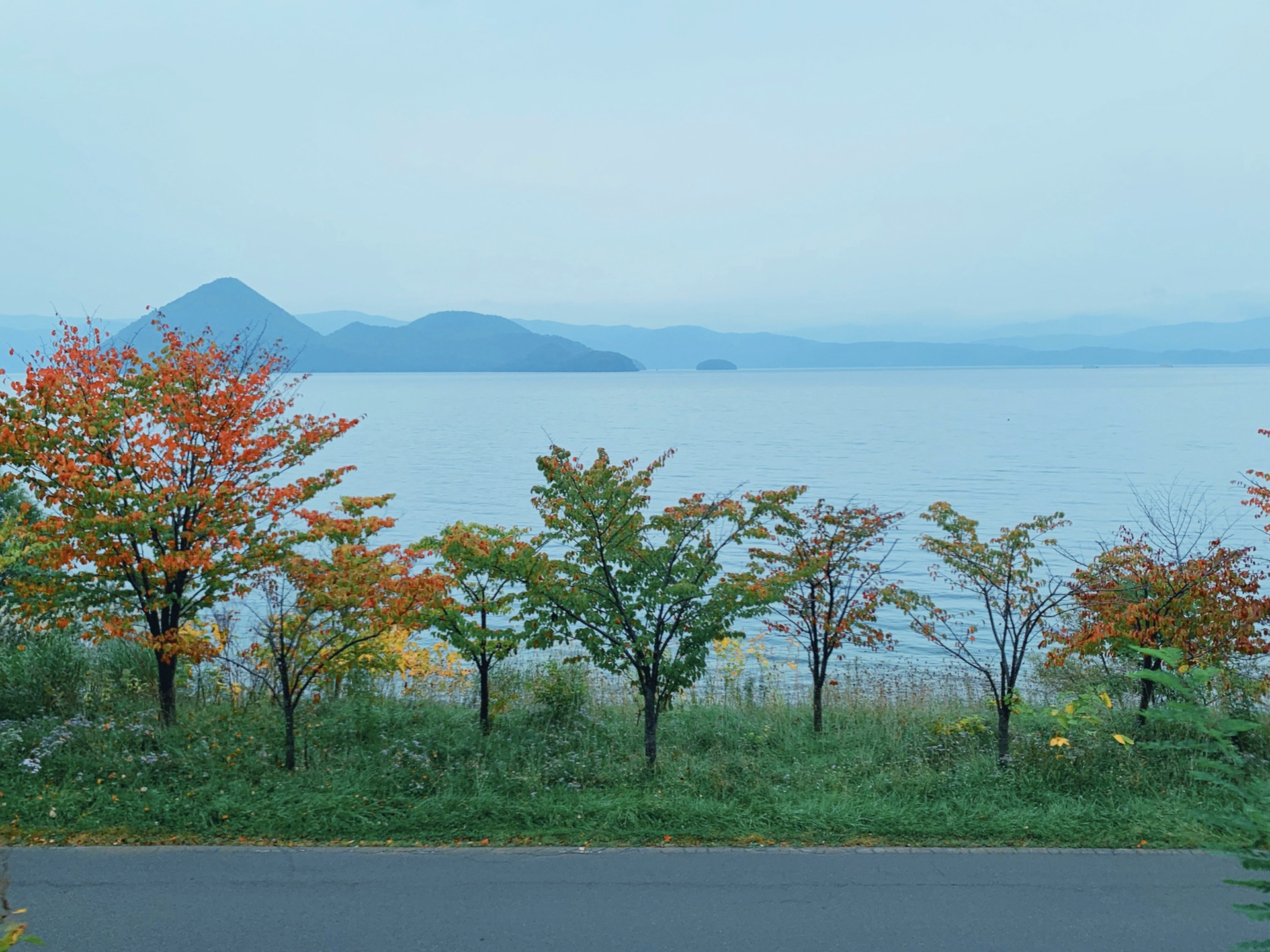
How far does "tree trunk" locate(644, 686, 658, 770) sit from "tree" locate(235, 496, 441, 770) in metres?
2.60

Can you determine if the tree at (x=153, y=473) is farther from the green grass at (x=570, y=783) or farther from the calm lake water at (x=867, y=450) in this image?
the calm lake water at (x=867, y=450)

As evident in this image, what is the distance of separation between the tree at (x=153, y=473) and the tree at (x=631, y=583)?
10.7ft

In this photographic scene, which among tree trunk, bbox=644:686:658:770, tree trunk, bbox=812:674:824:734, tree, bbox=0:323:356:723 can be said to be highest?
tree, bbox=0:323:356:723

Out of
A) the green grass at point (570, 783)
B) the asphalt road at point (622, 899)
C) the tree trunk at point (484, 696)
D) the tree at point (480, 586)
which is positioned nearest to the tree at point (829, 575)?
A: the green grass at point (570, 783)

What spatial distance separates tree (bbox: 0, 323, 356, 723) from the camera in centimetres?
928

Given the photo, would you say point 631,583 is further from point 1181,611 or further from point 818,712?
point 1181,611

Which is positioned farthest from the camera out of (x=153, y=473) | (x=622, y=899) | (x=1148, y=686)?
(x=1148, y=686)

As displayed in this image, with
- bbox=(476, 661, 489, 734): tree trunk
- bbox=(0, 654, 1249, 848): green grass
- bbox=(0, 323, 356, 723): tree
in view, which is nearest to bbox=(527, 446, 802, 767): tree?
bbox=(0, 654, 1249, 848): green grass

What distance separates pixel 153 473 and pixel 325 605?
249 centimetres

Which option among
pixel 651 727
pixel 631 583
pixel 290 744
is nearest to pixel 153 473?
pixel 290 744

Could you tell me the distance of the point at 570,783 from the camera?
868 cm

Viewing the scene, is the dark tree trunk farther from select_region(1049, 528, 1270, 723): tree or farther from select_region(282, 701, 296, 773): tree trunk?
select_region(282, 701, 296, 773): tree trunk

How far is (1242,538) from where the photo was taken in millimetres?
30453

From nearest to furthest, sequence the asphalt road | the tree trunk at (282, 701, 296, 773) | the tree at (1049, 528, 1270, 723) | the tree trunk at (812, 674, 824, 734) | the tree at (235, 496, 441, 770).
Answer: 1. the asphalt road
2. the tree trunk at (282, 701, 296, 773)
3. the tree at (235, 496, 441, 770)
4. the tree at (1049, 528, 1270, 723)
5. the tree trunk at (812, 674, 824, 734)
